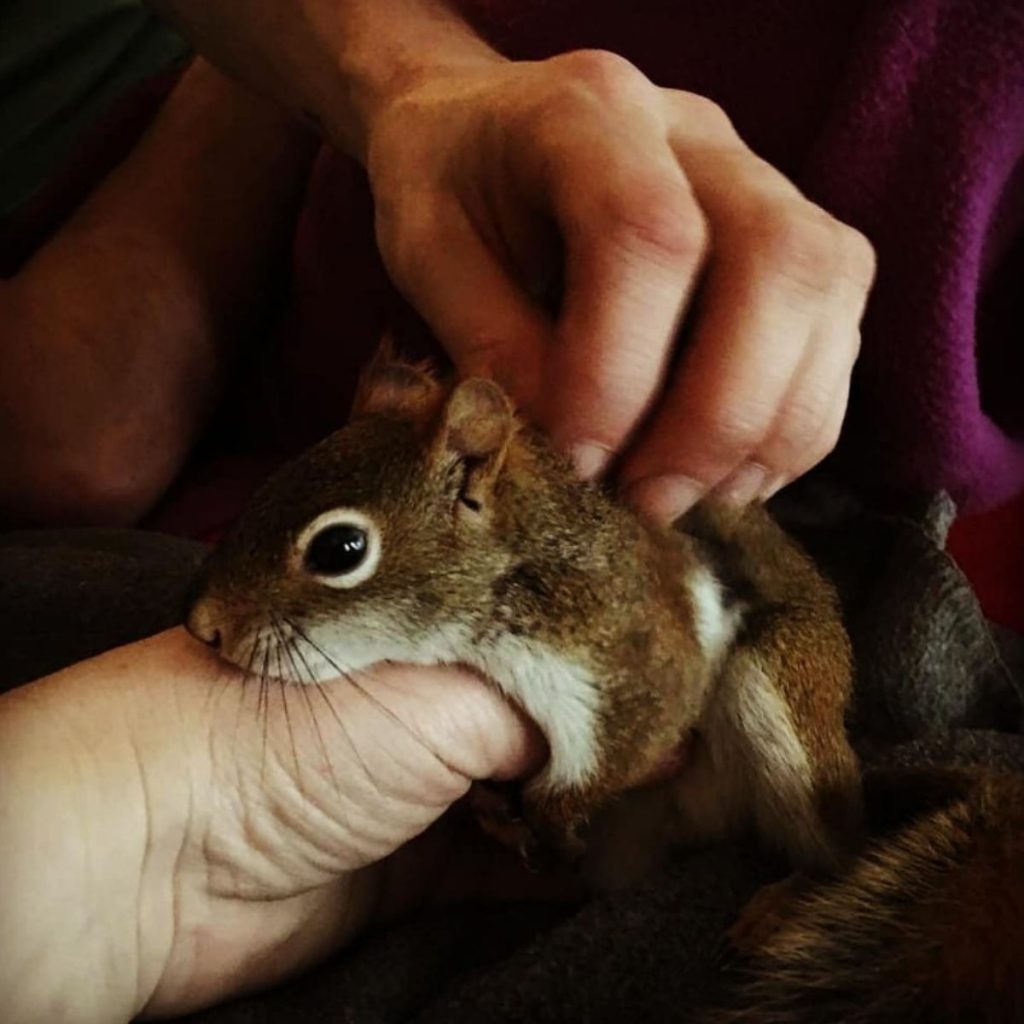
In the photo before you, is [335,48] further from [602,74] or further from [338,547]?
[338,547]

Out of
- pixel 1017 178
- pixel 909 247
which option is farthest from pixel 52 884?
pixel 1017 178

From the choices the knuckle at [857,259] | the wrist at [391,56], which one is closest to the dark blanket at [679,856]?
the knuckle at [857,259]

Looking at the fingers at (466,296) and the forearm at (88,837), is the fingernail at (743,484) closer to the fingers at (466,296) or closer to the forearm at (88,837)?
the fingers at (466,296)

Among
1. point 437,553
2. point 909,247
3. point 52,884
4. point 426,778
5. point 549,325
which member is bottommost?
point 52,884

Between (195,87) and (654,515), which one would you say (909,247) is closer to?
(654,515)

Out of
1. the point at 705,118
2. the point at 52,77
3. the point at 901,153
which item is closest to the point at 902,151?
the point at 901,153

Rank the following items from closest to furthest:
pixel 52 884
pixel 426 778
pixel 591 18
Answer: pixel 52 884, pixel 426 778, pixel 591 18

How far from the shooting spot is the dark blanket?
751mm

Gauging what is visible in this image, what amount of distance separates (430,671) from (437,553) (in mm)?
78

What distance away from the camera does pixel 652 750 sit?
860 mm

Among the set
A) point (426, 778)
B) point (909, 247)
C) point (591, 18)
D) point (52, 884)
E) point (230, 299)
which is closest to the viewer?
point (52, 884)

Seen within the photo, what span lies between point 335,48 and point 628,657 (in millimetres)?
678

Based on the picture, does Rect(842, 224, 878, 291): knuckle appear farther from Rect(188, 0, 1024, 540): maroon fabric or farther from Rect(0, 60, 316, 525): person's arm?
Rect(0, 60, 316, 525): person's arm

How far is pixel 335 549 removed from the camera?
772 millimetres
